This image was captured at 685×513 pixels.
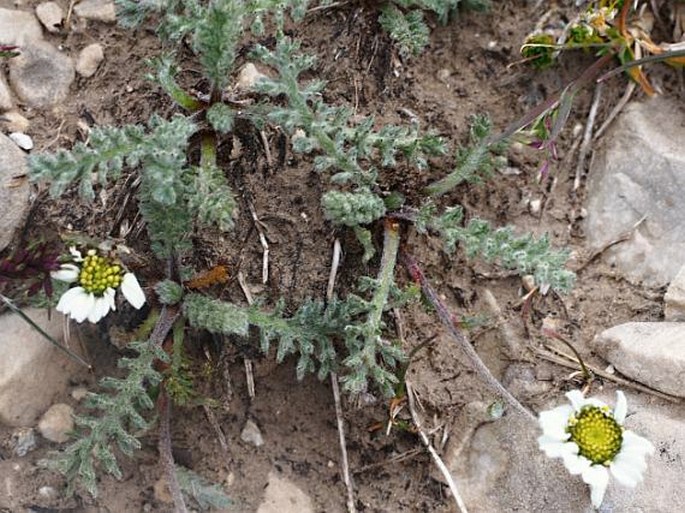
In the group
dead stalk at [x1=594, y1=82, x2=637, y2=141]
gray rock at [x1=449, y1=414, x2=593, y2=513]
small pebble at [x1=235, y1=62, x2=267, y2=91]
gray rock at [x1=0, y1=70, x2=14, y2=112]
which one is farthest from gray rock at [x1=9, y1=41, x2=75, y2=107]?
dead stalk at [x1=594, y1=82, x2=637, y2=141]

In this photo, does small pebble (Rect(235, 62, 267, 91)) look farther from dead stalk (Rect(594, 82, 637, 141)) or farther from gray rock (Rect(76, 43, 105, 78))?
dead stalk (Rect(594, 82, 637, 141))

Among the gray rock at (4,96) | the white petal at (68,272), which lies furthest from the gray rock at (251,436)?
the gray rock at (4,96)

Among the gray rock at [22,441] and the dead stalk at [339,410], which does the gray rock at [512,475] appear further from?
the gray rock at [22,441]

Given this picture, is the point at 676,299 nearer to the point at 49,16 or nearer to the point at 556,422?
the point at 556,422

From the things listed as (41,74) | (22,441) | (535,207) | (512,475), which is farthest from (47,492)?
(535,207)

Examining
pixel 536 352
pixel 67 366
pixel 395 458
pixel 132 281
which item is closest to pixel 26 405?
pixel 67 366
